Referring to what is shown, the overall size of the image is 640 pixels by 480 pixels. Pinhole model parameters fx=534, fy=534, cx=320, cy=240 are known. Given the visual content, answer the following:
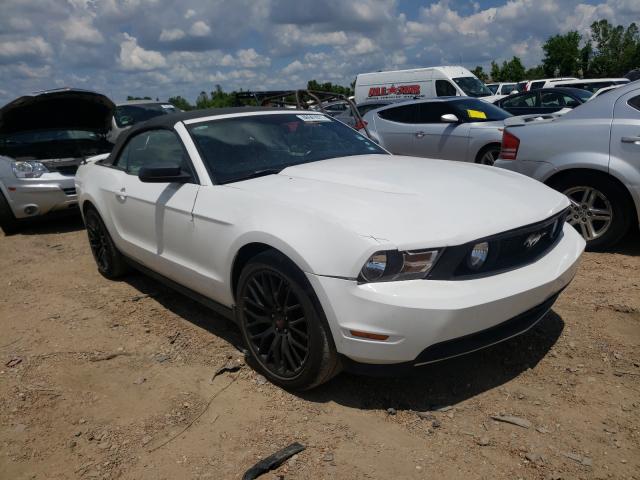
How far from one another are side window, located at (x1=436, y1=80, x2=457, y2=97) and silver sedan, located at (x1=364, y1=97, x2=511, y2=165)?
324 inches

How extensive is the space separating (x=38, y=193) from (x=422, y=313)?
21.3 ft

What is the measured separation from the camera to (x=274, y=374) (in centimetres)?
298

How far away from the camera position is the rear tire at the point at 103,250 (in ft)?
15.7

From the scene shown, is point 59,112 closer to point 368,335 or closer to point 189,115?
point 189,115

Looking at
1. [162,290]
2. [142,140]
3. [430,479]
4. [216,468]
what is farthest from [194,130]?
[430,479]

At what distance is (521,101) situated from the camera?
13.1 m

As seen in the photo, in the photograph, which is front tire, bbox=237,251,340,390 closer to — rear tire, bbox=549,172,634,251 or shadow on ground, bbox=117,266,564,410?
shadow on ground, bbox=117,266,564,410

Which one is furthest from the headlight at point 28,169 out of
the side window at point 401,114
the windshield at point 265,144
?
the side window at point 401,114

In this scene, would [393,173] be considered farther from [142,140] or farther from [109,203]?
[109,203]

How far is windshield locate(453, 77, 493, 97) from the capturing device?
671 inches

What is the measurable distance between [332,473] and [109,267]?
345 cm

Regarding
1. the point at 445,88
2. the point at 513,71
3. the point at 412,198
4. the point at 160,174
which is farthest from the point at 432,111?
the point at 513,71

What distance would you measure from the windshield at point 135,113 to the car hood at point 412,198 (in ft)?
27.0

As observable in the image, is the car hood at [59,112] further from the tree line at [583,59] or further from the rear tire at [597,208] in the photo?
the tree line at [583,59]
